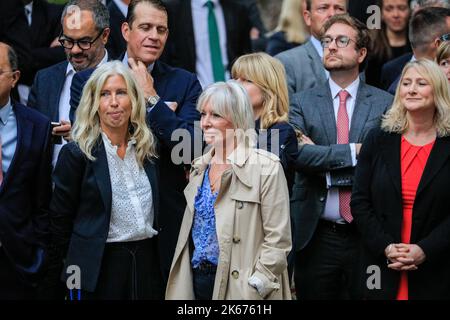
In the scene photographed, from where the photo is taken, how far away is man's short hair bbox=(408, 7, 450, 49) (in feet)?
25.9

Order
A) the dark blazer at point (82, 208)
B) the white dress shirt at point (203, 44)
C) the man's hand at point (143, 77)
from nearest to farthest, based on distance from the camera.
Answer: the dark blazer at point (82, 208)
the man's hand at point (143, 77)
the white dress shirt at point (203, 44)

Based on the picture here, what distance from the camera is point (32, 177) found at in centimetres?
661

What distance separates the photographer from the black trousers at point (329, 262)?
707 centimetres

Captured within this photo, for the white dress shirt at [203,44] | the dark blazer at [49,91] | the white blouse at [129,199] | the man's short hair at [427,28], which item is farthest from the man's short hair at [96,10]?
the man's short hair at [427,28]

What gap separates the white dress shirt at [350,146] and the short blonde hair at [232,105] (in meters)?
1.15

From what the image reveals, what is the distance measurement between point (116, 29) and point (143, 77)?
1.81 meters

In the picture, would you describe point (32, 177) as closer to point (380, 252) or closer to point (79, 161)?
point (79, 161)

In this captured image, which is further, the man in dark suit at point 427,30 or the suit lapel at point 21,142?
the man in dark suit at point 427,30

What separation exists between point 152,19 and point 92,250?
186 centimetres

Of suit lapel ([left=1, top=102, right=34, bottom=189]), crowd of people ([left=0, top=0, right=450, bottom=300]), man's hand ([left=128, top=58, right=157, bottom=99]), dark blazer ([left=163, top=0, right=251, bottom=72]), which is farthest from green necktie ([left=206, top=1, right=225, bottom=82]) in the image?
suit lapel ([left=1, top=102, right=34, bottom=189])

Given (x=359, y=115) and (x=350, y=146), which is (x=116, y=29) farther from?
(x=350, y=146)

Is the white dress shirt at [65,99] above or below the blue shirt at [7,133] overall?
above

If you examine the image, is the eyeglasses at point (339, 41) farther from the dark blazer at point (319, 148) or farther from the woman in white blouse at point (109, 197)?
the woman in white blouse at point (109, 197)

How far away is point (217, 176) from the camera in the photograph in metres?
6.18
